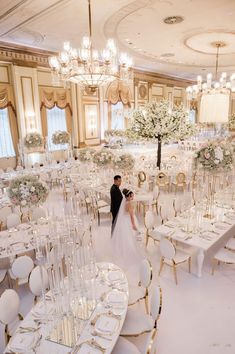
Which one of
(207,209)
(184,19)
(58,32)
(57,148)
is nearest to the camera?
(207,209)

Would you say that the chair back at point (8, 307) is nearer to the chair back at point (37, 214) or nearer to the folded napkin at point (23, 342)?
the folded napkin at point (23, 342)

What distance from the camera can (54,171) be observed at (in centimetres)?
1012

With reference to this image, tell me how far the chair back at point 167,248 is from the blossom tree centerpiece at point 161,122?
4447 mm

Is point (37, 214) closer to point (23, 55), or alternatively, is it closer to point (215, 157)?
point (215, 157)

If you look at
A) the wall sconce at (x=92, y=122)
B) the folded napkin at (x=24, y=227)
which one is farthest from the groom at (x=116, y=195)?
the wall sconce at (x=92, y=122)

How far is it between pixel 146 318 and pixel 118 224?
2301 mm

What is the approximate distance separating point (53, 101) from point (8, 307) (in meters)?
10.1

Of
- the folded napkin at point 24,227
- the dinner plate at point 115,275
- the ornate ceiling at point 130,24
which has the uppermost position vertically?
the ornate ceiling at point 130,24

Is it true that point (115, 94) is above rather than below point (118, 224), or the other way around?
above

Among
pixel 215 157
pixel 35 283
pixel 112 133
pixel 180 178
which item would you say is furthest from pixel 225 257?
pixel 112 133

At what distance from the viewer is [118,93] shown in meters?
14.9

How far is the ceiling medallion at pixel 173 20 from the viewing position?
23.4ft

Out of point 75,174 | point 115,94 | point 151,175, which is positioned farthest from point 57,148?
point 151,175

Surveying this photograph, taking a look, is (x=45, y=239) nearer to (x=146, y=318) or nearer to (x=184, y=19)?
(x=146, y=318)
